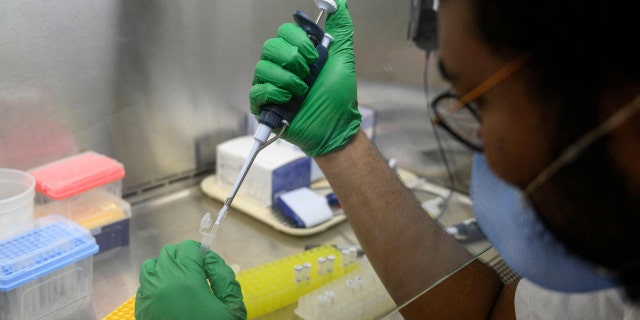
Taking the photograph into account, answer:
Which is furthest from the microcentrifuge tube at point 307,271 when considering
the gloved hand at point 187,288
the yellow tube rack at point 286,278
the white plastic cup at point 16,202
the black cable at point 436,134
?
the white plastic cup at point 16,202

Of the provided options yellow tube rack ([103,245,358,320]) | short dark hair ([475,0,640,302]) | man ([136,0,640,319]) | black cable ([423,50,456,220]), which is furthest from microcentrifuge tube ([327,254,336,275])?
short dark hair ([475,0,640,302])

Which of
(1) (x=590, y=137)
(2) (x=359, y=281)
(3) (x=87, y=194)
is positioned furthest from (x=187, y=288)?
(1) (x=590, y=137)

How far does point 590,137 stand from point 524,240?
0.22m

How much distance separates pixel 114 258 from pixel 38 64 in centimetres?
43

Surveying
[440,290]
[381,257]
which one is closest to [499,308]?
[440,290]

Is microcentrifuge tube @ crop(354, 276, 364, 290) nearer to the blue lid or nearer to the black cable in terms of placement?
the black cable

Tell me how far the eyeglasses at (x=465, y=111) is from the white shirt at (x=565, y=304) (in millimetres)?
384

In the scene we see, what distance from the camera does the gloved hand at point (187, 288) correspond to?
0.88 metres

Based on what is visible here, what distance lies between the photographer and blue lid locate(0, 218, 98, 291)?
0.95 meters

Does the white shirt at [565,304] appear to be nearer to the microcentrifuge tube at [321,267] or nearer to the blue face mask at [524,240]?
the blue face mask at [524,240]

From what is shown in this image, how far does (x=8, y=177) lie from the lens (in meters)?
1.16

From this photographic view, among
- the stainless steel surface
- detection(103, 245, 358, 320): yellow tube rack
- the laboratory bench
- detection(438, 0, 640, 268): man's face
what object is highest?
detection(438, 0, 640, 268): man's face

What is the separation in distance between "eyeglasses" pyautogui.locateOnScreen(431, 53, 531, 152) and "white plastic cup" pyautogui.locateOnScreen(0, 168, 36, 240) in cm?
78

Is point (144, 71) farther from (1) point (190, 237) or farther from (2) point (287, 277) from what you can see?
(2) point (287, 277)
